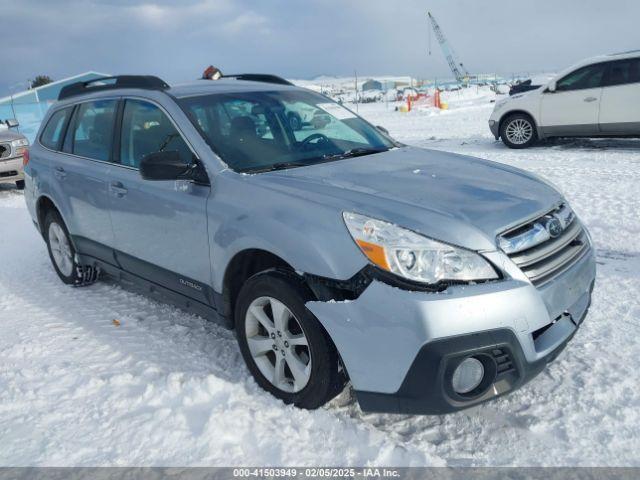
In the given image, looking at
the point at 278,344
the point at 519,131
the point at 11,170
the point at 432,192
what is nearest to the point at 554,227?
the point at 432,192

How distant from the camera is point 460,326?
2201 millimetres

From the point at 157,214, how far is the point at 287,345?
1.27 m

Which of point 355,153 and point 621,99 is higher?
point 355,153

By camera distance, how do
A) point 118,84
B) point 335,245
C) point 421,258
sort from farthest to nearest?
1. point 118,84
2. point 335,245
3. point 421,258

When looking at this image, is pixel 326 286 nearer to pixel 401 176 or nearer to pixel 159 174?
pixel 401 176

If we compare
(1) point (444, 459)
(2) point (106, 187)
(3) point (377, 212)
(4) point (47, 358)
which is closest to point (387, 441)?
(1) point (444, 459)

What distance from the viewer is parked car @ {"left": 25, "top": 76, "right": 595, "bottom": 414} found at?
7.47 feet

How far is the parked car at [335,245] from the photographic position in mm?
2277

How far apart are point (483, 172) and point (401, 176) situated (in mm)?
553

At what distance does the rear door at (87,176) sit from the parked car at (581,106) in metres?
8.74

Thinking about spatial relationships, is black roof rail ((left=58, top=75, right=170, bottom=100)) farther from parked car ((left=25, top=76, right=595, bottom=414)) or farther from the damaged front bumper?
the damaged front bumper

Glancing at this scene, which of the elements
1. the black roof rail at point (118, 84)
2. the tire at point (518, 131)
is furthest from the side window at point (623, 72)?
the black roof rail at point (118, 84)

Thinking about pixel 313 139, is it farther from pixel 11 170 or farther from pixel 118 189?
pixel 11 170

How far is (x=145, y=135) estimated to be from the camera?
368 cm
